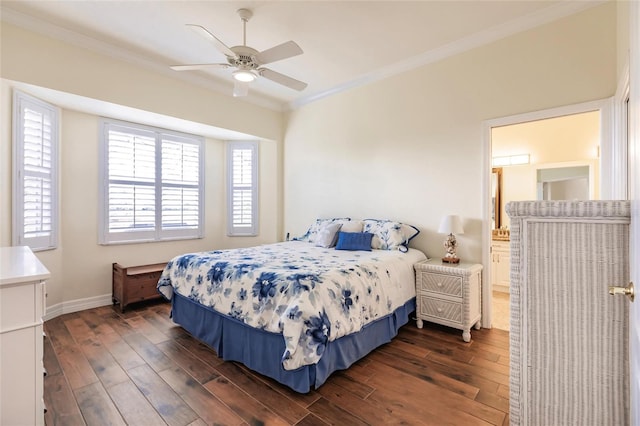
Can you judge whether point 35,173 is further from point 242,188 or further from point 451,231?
point 451,231

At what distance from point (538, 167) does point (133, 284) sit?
583 centimetres

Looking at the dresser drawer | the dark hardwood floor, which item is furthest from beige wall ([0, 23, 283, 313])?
the dark hardwood floor

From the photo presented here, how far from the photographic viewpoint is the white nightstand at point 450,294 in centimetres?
281

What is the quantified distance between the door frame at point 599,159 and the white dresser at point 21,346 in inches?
136

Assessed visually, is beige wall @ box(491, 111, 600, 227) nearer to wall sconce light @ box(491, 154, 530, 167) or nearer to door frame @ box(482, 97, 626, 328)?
wall sconce light @ box(491, 154, 530, 167)

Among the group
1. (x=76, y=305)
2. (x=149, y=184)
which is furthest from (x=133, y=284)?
(x=149, y=184)

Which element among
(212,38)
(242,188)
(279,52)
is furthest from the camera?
(242,188)

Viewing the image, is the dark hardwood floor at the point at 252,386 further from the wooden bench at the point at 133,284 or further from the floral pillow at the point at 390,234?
the floral pillow at the point at 390,234

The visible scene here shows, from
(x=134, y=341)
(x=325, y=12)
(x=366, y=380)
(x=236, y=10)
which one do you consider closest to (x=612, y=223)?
(x=366, y=380)

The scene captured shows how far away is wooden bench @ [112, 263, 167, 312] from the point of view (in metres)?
3.62

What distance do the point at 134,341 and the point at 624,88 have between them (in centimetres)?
452

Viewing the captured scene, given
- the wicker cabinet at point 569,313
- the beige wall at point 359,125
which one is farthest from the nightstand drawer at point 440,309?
the wicker cabinet at point 569,313

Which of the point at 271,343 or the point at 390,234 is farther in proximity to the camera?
the point at 390,234

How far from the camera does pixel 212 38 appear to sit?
7.58ft
